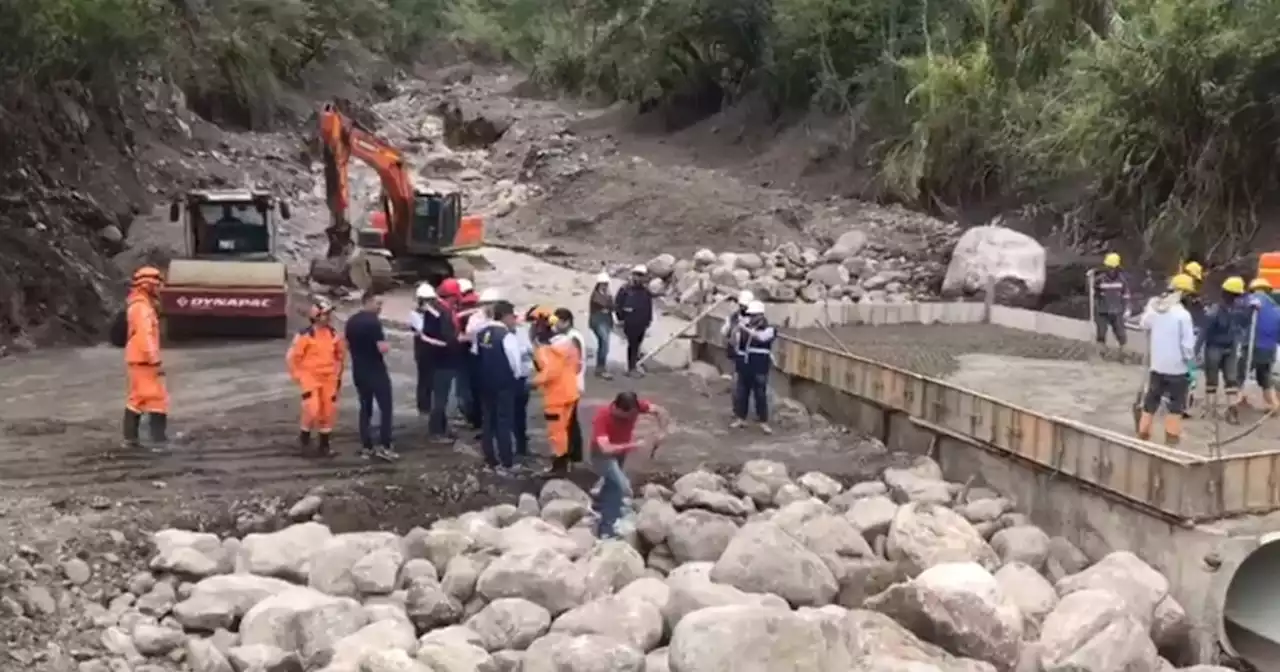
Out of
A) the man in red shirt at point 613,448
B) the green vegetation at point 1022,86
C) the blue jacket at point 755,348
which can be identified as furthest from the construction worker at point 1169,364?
the green vegetation at point 1022,86

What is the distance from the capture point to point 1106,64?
20891mm

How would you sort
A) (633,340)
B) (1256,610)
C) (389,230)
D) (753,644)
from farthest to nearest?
(389,230) → (633,340) → (1256,610) → (753,644)

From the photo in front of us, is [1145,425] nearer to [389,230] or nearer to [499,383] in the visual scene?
[499,383]

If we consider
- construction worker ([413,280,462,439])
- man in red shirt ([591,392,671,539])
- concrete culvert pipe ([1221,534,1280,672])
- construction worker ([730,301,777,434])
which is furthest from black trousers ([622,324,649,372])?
concrete culvert pipe ([1221,534,1280,672])

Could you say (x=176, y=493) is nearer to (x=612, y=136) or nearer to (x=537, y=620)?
(x=537, y=620)

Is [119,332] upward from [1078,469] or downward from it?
upward

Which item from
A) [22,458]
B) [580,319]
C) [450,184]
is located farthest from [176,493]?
[450,184]

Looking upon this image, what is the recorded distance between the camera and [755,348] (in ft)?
46.1

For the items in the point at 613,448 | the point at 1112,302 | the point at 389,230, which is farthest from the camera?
the point at 389,230

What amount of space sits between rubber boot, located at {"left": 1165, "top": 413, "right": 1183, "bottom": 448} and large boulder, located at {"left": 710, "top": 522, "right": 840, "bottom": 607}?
3.39m

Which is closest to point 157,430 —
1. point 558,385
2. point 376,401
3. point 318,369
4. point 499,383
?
point 318,369

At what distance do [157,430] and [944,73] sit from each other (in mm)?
18424

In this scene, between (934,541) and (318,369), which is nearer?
(934,541)

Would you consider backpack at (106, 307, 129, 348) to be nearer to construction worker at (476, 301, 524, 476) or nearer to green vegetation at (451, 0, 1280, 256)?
construction worker at (476, 301, 524, 476)
